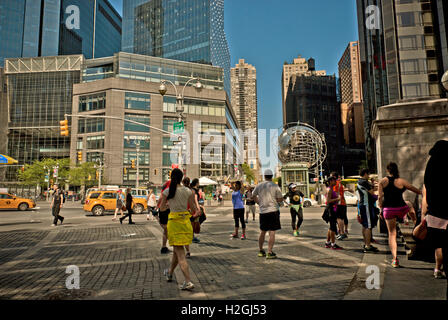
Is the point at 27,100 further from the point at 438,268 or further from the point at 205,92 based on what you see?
the point at 438,268

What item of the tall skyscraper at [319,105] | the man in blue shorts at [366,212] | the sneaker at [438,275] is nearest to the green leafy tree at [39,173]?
the man in blue shorts at [366,212]

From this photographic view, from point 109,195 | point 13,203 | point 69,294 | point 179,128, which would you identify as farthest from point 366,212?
point 13,203

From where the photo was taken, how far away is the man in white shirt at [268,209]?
6578 mm

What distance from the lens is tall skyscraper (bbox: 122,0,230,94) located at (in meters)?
87.2

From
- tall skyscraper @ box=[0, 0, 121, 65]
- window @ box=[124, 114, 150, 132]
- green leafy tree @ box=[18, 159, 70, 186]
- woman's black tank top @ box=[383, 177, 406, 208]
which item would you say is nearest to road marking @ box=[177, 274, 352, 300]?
woman's black tank top @ box=[383, 177, 406, 208]

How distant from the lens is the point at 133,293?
4.29 metres

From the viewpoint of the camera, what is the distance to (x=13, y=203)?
2561 centimetres

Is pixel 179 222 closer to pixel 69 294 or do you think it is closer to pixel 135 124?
pixel 69 294

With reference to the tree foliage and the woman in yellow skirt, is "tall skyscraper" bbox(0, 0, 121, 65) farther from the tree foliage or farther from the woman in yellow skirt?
the woman in yellow skirt

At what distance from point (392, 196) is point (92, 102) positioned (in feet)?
223

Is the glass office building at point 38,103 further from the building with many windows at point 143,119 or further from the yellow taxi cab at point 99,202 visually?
the yellow taxi cab at point 99,202

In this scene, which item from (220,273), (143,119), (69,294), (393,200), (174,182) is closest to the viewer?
(69,294)

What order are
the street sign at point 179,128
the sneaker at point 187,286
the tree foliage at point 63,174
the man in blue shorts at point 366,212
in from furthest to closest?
1. the tree foliage at point 63,174
2. the street sign at point 179,128
3. the man in blue shorts at point 366,212
4. the sneaker at point 187,286
